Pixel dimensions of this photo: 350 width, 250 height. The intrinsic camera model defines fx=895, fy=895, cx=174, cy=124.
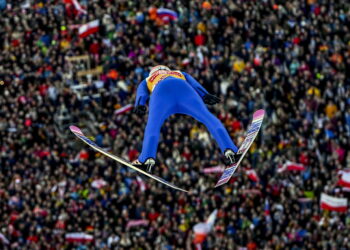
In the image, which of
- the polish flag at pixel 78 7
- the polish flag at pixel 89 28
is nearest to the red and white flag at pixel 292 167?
the polish flag at pixel 89 28

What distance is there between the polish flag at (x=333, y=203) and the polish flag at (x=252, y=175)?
1.46 metres

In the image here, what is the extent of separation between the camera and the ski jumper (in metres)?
11.4

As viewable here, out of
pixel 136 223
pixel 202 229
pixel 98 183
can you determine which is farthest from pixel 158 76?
pixel 98 183

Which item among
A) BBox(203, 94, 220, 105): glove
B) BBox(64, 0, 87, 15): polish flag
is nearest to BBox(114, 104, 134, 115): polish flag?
BBox(64, 0, 87, 15): polish flag

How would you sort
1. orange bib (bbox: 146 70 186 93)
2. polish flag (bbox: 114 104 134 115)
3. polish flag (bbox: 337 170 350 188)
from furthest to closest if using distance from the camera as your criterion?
1. polish flag (bbox: 114 104 134 115)
2. polish flag (bbox: 337 170 350 188)
3. orange bib (bbox: 146 70 186 93)

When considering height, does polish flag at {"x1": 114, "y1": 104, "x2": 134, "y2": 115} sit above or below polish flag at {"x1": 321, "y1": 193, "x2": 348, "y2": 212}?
above

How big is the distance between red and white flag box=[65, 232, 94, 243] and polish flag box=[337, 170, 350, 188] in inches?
214

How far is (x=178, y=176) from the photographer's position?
1930 centimetres

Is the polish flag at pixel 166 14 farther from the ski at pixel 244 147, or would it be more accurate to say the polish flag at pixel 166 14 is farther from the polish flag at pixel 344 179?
the ski at pixel 244 147

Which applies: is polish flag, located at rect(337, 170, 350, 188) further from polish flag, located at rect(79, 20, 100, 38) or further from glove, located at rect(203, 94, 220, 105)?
glove, located at rect(203, 94, 220, 105)

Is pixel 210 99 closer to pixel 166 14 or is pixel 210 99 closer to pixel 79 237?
pixel 79 237

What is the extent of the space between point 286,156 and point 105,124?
4.29m

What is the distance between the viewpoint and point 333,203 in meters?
18.8

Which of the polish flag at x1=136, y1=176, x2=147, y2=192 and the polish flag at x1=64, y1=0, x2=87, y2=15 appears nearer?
the polish flag at x1=136, y1=176, x2=147, y2=192
